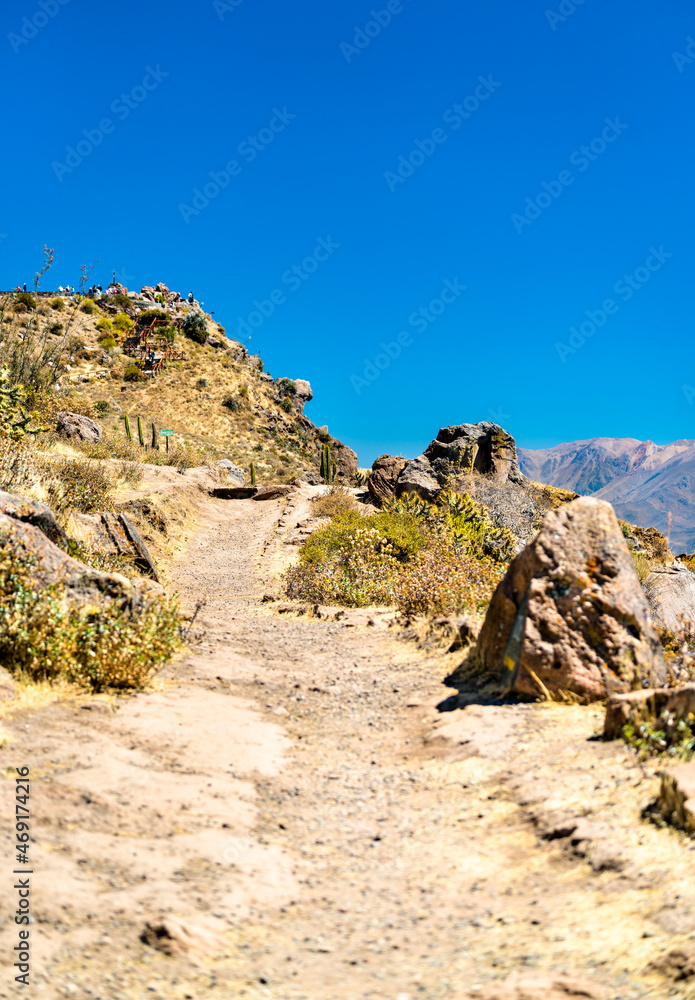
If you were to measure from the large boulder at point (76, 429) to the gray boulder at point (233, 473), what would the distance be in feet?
22.0

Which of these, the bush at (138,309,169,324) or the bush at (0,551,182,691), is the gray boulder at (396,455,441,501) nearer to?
the bush at (0,551,182,691)

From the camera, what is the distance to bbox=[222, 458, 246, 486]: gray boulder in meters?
32.5

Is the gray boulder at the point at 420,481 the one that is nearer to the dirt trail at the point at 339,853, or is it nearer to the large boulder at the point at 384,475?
the large boulder at the point at 384,475

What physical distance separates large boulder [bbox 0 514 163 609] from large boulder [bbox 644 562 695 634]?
9626 millimetres

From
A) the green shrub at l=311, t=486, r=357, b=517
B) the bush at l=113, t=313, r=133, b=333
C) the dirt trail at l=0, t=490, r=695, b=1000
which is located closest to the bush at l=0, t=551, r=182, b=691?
the dirt trail at l=0, t=490, r=695, b=1000

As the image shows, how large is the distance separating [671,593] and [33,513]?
40.5 feet

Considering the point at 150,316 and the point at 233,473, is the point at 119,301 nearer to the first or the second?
the point at 150,316

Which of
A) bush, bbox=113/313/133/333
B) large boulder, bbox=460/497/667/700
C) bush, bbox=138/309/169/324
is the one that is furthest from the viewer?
bush, bbox=138/309/169/324

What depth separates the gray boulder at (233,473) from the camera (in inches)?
1281

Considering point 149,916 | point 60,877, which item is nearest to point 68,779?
point 60,877

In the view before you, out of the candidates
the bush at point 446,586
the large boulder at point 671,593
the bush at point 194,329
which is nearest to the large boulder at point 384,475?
the large boulder at point 671,593

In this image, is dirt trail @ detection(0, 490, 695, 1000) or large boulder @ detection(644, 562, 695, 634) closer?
dirt trail @ detection(0, 490, 695, 1000)

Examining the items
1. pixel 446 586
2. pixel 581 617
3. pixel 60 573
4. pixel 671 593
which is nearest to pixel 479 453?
pixel 671 593

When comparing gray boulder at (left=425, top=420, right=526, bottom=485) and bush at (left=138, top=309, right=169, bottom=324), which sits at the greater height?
bush at (left=138, top=309, right=169, bottom=324)
